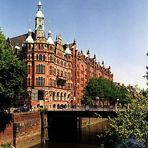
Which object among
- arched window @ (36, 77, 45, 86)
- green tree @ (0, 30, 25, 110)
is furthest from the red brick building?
green tree @ (0, 30, 25, 110)

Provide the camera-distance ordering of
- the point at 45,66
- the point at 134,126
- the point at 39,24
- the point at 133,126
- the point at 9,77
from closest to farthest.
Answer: the point at 134,126 → the point at 133,126 → the point at 9,77 → the point at 45,66 → the point at 39,24

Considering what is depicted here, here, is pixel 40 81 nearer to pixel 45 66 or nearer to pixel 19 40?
pixel 45 66

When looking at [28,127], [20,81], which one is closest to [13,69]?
[20,81]

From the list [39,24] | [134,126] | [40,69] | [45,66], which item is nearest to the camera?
[134,126]

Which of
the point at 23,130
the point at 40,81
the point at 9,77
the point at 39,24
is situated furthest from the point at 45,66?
the point at 9,77

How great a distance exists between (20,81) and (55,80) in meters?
49.3

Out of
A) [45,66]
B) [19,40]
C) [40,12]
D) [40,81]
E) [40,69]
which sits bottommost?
[40,81]

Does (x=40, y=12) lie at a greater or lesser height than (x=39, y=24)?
greater

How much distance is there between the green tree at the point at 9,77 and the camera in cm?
6250

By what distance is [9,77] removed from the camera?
63.7 metres

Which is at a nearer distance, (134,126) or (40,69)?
(134,126)

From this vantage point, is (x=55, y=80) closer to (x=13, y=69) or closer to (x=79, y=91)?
(x=79, y=91)

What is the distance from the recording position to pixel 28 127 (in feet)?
244

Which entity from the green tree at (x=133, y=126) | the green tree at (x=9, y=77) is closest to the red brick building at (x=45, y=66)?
the green tree at (x=9, y=77)
